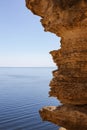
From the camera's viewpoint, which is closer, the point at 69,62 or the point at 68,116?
the point at 68,116

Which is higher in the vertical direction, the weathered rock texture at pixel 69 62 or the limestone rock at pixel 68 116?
the weathered rock texture at pixel 69 62

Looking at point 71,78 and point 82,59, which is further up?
point 82,59

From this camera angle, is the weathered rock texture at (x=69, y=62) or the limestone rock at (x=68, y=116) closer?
the limestone rock at (x=68, y=116)

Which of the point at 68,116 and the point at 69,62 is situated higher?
the point at 69,62

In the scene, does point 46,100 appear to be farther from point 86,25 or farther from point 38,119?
point 86,25

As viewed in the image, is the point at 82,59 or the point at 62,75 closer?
the point at 82,59

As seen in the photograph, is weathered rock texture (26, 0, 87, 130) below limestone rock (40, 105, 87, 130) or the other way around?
the other way around

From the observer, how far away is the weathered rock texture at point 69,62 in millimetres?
12508

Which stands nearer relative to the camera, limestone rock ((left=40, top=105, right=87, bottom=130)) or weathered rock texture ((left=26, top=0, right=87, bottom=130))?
limestone rock ((left=40, top=105, right=87, bottom=130))

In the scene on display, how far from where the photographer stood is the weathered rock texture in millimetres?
12508

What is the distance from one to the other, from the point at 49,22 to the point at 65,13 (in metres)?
1.40

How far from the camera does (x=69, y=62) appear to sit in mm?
13344

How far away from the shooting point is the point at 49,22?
14359 millimetres

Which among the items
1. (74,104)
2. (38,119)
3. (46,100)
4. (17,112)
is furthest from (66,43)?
(46,100)
